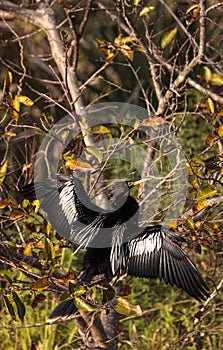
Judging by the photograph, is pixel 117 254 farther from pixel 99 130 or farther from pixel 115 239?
pixel 99 130

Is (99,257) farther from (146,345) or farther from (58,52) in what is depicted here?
(146,345)

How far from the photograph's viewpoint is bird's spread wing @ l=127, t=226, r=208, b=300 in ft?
7.41

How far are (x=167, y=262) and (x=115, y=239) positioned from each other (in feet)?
0.76

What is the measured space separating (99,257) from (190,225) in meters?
0.45

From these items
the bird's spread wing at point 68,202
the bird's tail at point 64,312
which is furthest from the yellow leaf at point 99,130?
the bird's tail at point 64,312

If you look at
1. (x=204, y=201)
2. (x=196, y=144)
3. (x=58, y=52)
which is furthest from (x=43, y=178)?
(x=196, y=144)

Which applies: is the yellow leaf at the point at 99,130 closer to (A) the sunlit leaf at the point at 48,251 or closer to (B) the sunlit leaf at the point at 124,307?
(A) the sunlit leaf at the point at 48,251

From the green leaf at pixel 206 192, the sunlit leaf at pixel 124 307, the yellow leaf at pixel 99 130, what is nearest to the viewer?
the green leaf at pixel 206 192

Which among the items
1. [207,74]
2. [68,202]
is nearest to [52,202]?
[68,202]

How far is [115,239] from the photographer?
7.84ft

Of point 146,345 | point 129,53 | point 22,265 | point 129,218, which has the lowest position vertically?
point 146,345

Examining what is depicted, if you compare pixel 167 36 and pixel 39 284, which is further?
pixel 167 36

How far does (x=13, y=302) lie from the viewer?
212cm

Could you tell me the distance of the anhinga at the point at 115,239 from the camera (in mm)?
2271
